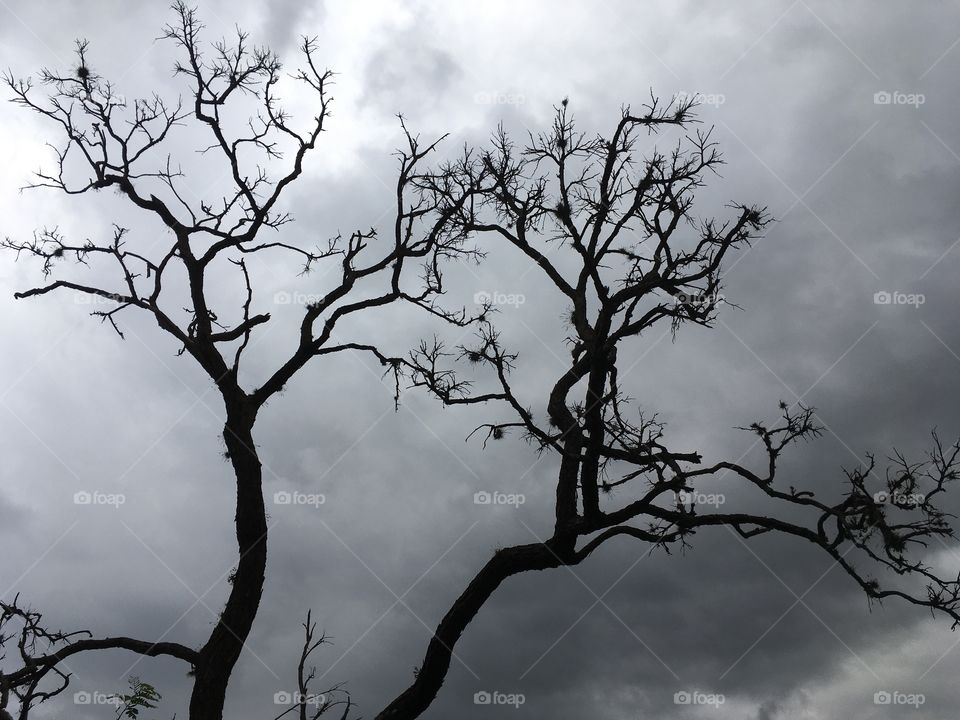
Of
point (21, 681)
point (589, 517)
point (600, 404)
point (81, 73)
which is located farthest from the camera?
point (81, 73)

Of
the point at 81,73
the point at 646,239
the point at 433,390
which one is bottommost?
the point at 433,390

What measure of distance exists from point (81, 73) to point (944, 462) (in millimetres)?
10686

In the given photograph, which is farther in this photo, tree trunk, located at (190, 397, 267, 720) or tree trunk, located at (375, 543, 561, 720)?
tree trunk, located at (375, 543, 561, 720)

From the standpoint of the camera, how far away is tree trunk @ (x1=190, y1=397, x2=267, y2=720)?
8820mm

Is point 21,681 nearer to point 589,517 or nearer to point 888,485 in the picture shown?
point 589,517

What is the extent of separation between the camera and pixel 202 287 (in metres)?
9.70

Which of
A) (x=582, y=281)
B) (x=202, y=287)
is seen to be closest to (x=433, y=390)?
(x=582, y=281)

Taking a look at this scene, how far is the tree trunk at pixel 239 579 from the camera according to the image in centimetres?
882

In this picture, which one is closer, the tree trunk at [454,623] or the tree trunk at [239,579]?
the tree trunk at [239,579]

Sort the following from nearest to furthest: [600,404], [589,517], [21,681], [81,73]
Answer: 1. [600,404]
2. [589,517]
3. [21,681]
4. [81,73]

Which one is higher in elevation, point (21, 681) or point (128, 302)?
point (128, 302)

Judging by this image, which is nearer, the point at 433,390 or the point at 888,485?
the point at 888,485

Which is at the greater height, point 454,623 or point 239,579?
point 239,579

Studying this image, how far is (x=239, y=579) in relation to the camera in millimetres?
9125
